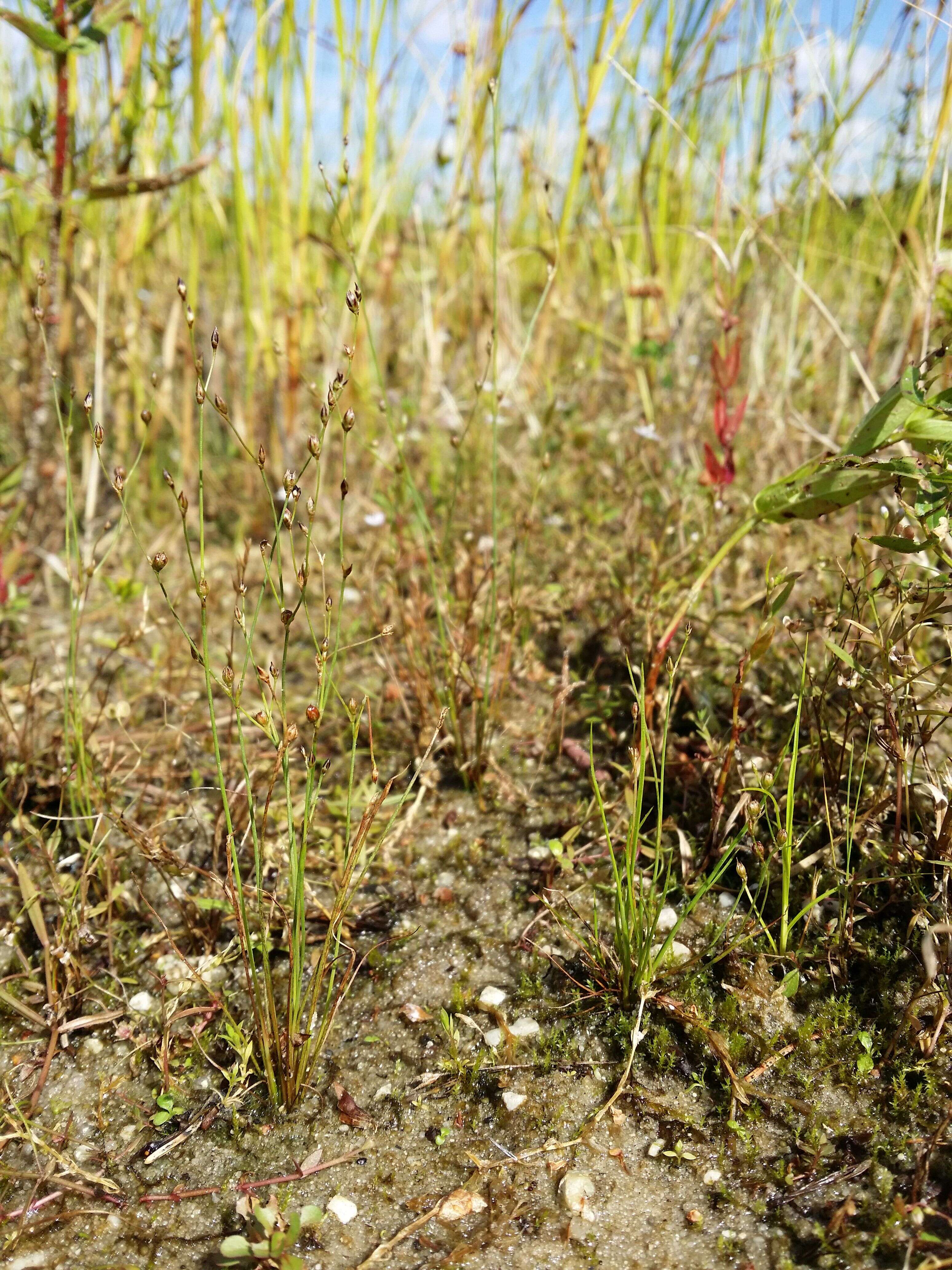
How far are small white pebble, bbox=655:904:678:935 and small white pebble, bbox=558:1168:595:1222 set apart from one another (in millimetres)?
359

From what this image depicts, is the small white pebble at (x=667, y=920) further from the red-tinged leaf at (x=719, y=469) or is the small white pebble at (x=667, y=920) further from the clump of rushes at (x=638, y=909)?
the red-tinged leaf at (x=719, y=469)

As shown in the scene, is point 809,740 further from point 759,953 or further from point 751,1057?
point 751,1057

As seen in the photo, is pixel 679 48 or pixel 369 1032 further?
pixel 679 48

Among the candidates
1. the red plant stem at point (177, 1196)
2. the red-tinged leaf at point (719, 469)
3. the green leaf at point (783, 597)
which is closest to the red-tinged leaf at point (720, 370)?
the red-tinged leaf at point (719, 469)

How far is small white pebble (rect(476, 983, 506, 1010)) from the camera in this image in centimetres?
126

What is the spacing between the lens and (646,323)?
281cm

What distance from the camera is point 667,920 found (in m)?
1.35

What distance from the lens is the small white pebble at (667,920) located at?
52.3 inches

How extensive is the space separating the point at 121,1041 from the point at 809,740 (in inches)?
44.8

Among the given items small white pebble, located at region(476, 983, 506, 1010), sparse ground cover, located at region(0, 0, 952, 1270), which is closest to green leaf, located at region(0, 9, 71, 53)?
sparse ground cover, located at region(0, 0, 952, 1270)

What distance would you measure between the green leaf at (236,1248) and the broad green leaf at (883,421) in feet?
3.94

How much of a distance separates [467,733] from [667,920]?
502mm

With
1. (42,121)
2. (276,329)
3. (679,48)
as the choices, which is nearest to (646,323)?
(679,48)

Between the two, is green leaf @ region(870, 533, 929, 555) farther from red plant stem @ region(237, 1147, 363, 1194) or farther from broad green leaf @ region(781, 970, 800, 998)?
red plant stem @ region(237, 1147, 363, 1194)
